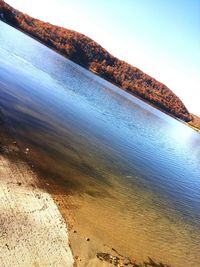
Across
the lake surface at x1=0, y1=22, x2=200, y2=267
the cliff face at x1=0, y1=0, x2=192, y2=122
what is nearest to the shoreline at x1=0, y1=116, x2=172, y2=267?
the lake surface at x1=0, y1=22, x2=200, y2=267

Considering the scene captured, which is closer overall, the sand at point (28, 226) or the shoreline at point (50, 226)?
the sand at point (28, 226)

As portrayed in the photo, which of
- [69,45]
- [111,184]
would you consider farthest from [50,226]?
[69,45]

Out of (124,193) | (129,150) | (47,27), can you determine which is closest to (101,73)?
(47,27)

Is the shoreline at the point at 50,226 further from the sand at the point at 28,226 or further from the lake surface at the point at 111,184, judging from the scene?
the lake surface at the point at 111,184

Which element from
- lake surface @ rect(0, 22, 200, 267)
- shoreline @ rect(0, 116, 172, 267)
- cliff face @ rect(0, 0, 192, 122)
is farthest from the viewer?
cliff face @ rect(0, 0, 192, 122)

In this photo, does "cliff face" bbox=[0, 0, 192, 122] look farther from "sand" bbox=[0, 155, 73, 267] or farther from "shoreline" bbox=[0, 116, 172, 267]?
"sand" bbox=[0, 155, 73, 267]

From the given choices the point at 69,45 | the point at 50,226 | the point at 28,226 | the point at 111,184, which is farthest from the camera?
the point at 69,45

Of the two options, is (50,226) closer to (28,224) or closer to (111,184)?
(28,224)

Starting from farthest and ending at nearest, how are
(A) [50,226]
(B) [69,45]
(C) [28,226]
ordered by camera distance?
1. (B) [69,45]
2. (A) [50,226]
3. (C) [28,226]

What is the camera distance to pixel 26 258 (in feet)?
24.6

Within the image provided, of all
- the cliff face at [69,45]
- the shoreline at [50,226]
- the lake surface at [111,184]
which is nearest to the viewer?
the shoreline at [50,226]

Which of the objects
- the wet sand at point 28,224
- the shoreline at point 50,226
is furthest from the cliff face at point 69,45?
the wet sand at point 28,224

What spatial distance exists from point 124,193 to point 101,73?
5962 inches

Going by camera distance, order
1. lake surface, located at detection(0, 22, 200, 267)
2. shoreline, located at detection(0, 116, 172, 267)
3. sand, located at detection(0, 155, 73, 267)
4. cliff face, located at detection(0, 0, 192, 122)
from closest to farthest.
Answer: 1. sand, located at detection(0, 155, 73, 267)
2. shoreline, located at detection(0, 116, 172, 267)
3. lake surface, located at detection(0, 22, 200, 267)
4. cliff face, located at detection(0, 0, 192, 122)
